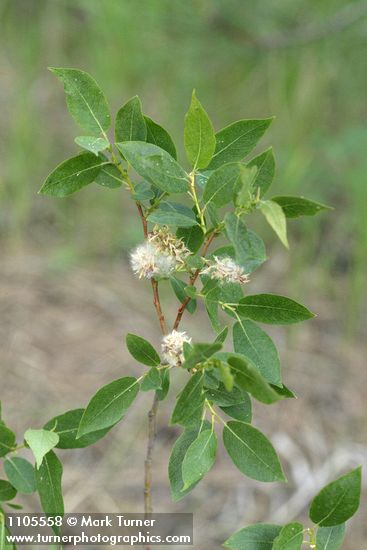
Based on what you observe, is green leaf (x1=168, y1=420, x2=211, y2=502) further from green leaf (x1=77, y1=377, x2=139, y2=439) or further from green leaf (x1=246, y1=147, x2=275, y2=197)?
green leaf (x1=246, y1=147, x2=275, y2=197)

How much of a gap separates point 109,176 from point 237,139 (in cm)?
11

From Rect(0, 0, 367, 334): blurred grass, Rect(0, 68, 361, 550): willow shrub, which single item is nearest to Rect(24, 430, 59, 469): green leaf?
Rect(0, 68, 361, 550): willow shrub

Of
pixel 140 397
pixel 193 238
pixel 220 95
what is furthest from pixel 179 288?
pixel 220 95

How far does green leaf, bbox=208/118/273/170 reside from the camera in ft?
1.92

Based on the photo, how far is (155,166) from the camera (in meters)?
0.53

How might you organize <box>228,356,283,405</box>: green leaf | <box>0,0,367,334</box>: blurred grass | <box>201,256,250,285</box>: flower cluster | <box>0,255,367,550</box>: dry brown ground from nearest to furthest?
<box>228,356,283,405</box>: green leaf < <box>201,256,250,285</box>: flower cluster < <box>0,255,367,550</box>: dry brown ground < <box>0,0,367,334</box>: blurred grass

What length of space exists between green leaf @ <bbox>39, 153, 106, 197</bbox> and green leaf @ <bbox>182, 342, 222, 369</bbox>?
0.18 metres

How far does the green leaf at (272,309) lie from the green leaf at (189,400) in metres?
0.08

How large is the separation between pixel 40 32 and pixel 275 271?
1.29 m

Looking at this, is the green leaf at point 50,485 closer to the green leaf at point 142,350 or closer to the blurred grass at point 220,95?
the green leaf at point 142,350

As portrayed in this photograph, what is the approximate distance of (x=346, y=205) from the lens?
271 centimetres

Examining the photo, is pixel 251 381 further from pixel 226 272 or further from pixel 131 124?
pixel 131 124

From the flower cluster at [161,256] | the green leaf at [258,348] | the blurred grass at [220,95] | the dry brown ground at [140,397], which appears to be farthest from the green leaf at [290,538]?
the blurred grass at [220,95]

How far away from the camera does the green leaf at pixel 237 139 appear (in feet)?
1.92
